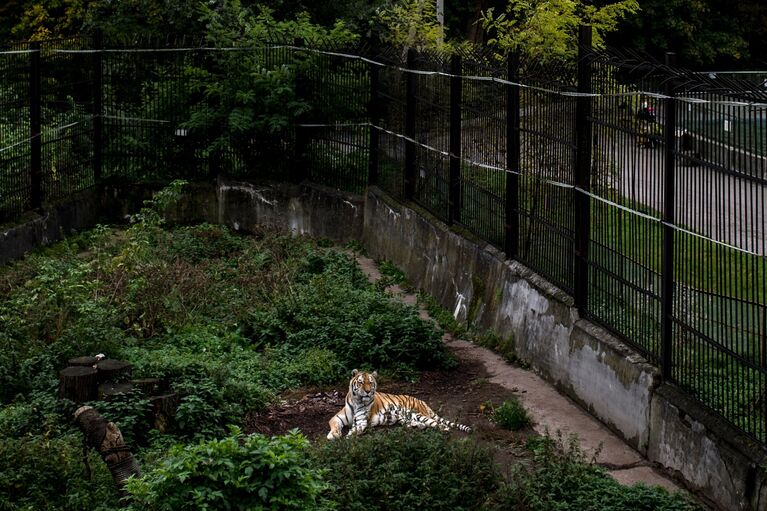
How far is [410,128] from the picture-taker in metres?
17.1

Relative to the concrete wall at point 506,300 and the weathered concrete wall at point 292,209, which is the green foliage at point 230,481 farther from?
the weathered concrete wall at point 292,209

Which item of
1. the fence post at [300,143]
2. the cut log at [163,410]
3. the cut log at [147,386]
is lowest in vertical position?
the cut log at [163,410]

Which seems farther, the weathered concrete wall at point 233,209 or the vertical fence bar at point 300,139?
the vertical fence bar at point 300,139

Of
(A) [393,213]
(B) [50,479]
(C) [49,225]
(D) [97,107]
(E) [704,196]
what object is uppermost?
(D) [97,107]

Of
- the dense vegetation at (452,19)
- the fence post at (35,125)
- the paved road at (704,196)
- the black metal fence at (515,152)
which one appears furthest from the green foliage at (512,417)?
the fence post at (35,125)

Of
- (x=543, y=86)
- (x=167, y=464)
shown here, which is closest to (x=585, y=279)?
(x=543, y=86)

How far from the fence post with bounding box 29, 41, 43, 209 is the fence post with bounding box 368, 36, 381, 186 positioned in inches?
177

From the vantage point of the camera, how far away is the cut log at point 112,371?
1085 cm

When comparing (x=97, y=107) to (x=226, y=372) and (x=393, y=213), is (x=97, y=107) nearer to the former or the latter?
(x=393, y=213)

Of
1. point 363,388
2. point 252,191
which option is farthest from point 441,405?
point 252,191

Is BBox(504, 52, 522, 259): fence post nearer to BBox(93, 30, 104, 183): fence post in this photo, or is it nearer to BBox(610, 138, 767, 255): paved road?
BBox(610, 138, 767, 255): paved road

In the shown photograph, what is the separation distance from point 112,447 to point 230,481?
168cm

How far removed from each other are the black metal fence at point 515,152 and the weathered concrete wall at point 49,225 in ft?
0.74

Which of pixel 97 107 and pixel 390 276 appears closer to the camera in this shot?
pixel 390 276
